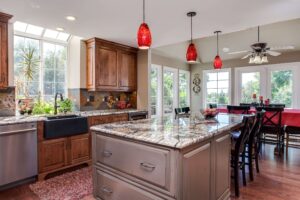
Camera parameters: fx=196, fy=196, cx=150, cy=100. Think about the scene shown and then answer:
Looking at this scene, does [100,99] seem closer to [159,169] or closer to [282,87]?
[159,169]

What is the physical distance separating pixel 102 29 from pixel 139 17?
0.87m

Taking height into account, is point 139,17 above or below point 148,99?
above

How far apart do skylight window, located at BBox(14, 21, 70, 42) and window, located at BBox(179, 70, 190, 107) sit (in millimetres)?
4050

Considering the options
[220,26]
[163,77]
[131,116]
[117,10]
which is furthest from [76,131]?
[163,77]

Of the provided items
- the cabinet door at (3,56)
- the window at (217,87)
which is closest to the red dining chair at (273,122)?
the window at (217,87)

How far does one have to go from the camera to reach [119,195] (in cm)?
178

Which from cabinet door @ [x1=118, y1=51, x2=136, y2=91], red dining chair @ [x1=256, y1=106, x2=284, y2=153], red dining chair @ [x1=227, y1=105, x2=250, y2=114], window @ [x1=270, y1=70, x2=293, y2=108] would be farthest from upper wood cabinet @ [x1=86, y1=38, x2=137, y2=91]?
window @ [x1=270, y1=70, x2=293, y2=108]

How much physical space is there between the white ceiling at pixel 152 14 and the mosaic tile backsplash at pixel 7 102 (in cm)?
116

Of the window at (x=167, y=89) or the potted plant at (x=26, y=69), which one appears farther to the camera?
the window at (x=167, y=89)

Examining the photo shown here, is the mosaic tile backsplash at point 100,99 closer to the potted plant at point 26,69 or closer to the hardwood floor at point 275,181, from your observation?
the potted plant at point 26,69

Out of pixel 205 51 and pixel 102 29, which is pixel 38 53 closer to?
pixel 102 29

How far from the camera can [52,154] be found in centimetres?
294

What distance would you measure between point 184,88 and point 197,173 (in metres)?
5.82

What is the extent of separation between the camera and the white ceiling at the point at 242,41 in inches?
191
